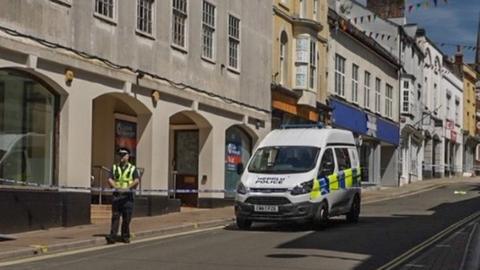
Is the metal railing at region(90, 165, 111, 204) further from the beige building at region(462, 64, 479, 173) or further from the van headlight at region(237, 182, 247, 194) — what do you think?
the beige building at region(462, 64, 479, 173)

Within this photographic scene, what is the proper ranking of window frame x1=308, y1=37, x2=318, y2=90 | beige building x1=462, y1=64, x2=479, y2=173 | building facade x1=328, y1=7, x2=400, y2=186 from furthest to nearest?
beige building x1=462, y1=64, x2=479, y2=173 < building facade x1=328, y1=7, x2=400, y2=186 < window frame x1=308, y1=37, x2=318, y2=90

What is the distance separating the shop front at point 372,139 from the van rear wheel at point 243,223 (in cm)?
1873

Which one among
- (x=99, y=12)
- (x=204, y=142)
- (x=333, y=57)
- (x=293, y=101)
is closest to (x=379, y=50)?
(x=333, y=57)

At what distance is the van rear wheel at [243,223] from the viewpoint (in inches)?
705

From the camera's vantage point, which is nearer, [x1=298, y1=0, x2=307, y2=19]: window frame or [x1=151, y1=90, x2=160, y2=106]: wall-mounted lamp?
[x1=151, y1=90, x2=160, y2=106]: wall-mounted lamp

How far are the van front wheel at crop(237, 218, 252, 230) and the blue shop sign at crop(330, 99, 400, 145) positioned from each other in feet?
61.2

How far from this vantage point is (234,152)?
27781 mm

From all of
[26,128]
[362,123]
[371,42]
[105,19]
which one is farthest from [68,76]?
[371,42]

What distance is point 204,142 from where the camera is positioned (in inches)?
1006

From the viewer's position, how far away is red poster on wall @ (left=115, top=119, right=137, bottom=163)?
22.0 metres

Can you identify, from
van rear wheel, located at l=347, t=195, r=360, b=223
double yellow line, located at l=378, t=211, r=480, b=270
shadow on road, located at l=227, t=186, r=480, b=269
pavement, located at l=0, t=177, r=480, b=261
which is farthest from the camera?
van rear wheel, located at l=347, t=195, r=360, b=223

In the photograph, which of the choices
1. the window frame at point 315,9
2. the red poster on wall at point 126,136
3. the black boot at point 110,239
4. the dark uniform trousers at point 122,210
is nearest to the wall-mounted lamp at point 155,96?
the red poster on wall at point 126,136

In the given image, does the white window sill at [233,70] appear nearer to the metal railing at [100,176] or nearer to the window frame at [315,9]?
the metal railing at [100,176]

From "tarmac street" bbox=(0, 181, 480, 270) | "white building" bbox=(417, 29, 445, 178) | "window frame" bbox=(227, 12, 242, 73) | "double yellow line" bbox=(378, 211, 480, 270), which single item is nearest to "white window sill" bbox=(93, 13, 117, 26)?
"tarmac street" bbox=(0, 181, 480, 270)
